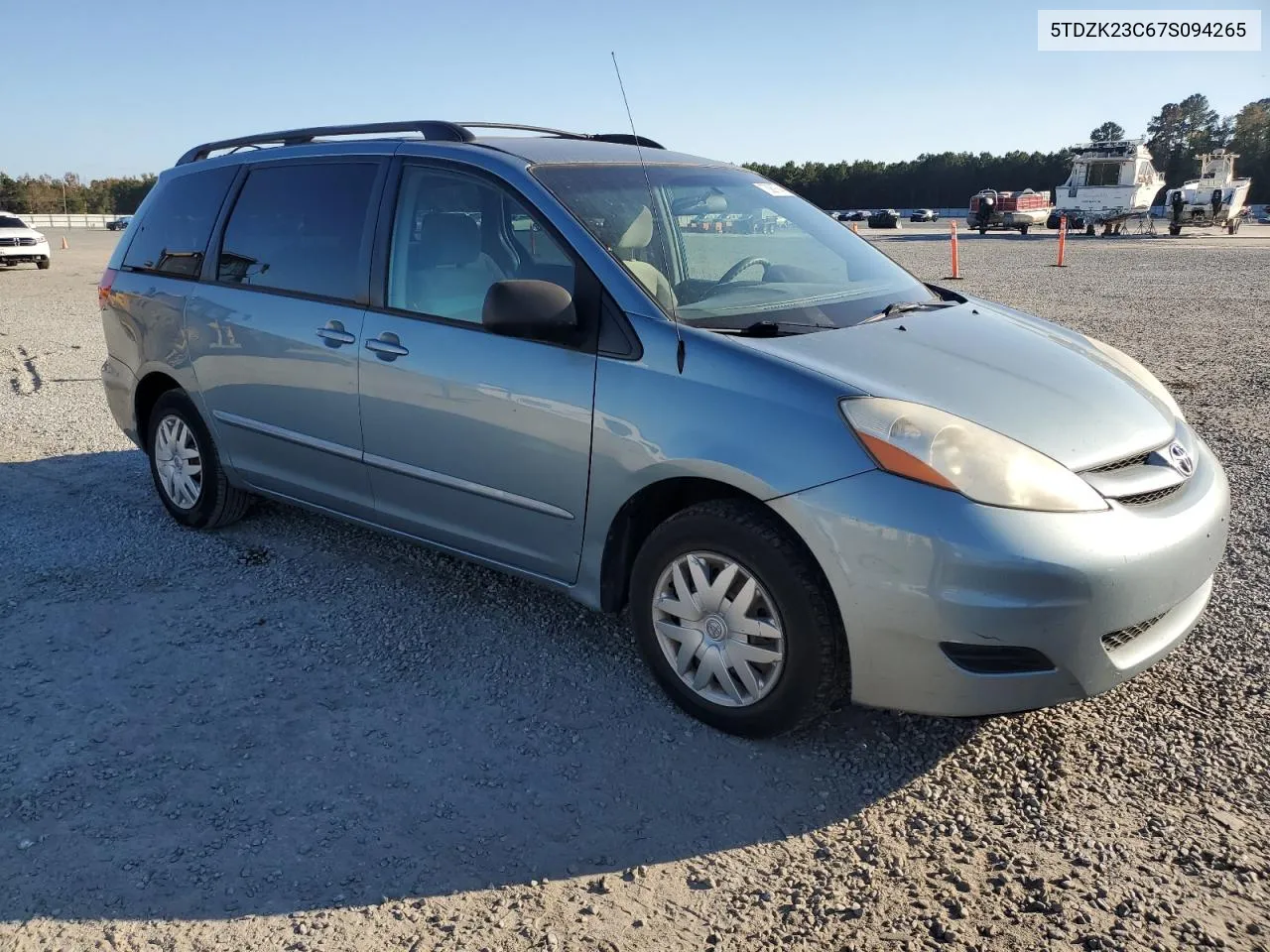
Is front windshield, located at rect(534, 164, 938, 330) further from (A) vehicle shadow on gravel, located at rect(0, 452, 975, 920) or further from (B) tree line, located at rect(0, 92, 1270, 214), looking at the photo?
(B) tree line, located at rect(0, 92, 1270, 214)

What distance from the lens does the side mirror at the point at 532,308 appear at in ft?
A: 10.5

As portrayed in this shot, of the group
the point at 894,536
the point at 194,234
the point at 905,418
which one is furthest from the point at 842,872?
the point at 194,234

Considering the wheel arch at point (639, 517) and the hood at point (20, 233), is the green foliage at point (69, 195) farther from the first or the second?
the wheel arch at point (639, 517)

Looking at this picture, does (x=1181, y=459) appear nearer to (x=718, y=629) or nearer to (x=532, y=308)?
(x=718, y=629)

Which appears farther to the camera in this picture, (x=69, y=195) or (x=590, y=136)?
(x=69, y=195)

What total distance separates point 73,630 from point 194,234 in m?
2.01

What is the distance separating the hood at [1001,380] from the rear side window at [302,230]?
1.85 metres

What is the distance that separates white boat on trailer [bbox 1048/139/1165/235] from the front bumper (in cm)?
3925

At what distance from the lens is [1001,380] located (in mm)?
3152

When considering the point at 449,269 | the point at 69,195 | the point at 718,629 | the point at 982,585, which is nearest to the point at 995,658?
the point at 982,585

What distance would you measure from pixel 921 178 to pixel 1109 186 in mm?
48014

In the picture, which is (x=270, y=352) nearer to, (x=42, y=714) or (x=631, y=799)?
(x=42, y=714)

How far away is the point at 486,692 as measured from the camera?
3465 mm

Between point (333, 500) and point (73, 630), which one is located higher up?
point (333, 500)
